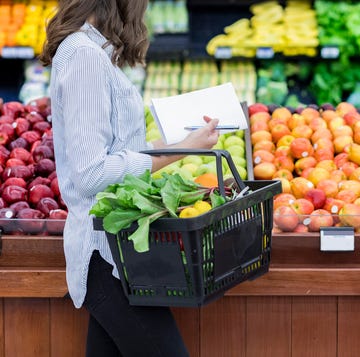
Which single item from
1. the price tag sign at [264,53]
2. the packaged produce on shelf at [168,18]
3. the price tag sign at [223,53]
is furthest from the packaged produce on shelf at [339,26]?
the packaged produce on shelf at [168,18]

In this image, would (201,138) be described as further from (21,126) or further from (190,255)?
(21,126)

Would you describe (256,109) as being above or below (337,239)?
above

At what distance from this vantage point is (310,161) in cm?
300

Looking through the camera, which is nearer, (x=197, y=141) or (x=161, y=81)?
(x=197, y=141)

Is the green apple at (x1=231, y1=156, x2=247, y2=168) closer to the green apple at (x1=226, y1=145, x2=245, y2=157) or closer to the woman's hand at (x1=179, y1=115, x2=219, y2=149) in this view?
the green apple at (x1=226, y1=145, x2=245, y2=157)

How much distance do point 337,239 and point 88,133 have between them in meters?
0.92

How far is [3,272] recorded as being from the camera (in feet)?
7.53

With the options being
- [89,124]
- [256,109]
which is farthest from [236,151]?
[89,124]

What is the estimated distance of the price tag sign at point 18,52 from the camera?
5.31 m

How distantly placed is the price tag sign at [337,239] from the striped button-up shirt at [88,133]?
676 millimetres

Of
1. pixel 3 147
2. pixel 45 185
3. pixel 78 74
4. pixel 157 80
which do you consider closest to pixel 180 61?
pixel 157 80

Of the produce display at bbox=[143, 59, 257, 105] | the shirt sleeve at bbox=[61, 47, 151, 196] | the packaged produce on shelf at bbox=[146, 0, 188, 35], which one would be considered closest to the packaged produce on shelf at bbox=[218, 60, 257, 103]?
the produce display at bbox=[143, 59, 257, 105]

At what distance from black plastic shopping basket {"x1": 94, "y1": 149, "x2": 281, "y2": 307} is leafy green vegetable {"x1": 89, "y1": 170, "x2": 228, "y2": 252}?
0.10 ft

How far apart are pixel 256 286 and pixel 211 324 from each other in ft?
0.59
